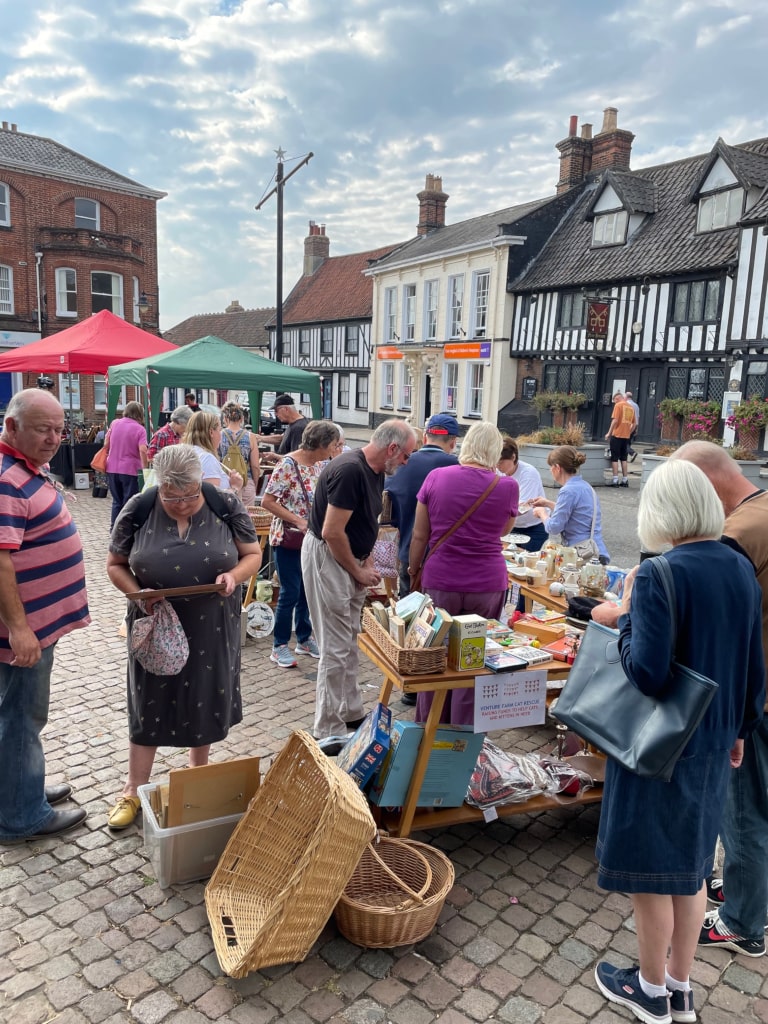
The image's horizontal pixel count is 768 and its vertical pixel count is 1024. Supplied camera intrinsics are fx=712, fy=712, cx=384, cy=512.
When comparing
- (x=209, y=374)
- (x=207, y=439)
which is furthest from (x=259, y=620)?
(x=209, y=374)

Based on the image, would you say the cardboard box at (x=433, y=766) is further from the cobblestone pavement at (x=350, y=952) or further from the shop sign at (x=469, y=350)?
the shop sign at (x=469, y=350)

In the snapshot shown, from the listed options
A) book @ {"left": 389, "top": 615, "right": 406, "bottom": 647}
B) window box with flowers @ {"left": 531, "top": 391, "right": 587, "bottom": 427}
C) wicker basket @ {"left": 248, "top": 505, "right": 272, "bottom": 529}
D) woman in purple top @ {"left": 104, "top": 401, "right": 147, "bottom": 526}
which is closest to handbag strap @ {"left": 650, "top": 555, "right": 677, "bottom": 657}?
book @ {"left": 389, "top": 615, "right": 406, "bottom": 647}

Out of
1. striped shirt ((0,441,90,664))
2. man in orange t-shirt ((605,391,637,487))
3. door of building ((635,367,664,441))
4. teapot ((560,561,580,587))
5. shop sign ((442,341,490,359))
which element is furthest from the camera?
shop sign ((442,341,490,359))

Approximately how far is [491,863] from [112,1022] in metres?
1.64

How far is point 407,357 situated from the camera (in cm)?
2836

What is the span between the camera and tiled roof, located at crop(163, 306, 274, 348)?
4212cm

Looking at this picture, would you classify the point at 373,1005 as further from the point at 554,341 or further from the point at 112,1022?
the point at 554,341

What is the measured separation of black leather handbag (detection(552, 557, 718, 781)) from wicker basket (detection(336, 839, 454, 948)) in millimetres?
908

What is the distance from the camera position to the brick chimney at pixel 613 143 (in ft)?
75.8

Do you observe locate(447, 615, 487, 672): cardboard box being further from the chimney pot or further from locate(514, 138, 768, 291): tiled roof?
the chimney pot

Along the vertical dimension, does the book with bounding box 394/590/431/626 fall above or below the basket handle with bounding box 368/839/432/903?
above

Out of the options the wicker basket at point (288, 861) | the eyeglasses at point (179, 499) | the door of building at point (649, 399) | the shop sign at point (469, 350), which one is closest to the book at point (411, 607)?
the wicker basket at point (288, 861)

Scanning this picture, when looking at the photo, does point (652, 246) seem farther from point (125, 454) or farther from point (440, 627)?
point (440, 627)

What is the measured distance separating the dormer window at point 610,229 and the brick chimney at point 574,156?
3.39 m
